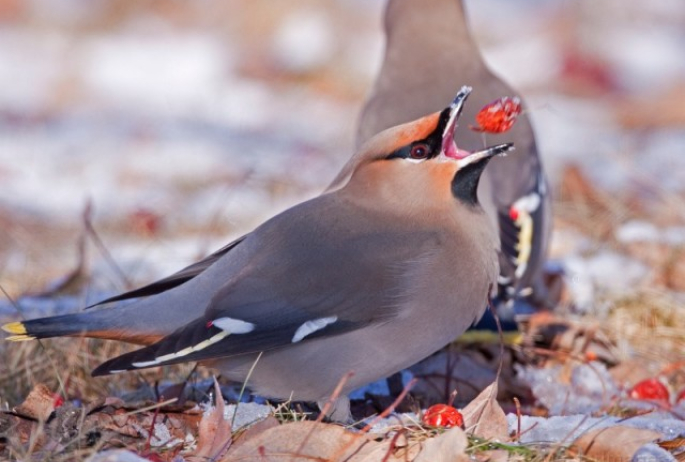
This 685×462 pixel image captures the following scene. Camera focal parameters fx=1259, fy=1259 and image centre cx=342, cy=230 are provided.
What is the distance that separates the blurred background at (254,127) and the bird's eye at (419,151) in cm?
79

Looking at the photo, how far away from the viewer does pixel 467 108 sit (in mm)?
4773

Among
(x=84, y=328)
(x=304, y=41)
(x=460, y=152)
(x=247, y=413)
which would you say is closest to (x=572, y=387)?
(x=460, y=152)

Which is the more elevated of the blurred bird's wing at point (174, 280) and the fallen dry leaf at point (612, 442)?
the blurred bird's wing at point (174, 280)

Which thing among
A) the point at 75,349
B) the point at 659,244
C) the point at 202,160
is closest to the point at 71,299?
the point at 75,349

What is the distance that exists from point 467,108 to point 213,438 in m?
2.19

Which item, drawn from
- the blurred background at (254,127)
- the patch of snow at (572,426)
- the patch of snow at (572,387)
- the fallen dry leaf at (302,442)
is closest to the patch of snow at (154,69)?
the blurred background at (254,127)

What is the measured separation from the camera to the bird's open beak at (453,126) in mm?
3373

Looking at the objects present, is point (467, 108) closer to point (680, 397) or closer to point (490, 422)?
point (680, 397)

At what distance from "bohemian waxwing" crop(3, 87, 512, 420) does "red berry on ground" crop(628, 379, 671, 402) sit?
0.83 metres

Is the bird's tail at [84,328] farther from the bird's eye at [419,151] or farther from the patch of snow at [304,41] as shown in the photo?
the patch of snow at [304,41]

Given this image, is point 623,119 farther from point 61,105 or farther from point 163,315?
point 163,315

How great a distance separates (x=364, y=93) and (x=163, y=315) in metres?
8.52

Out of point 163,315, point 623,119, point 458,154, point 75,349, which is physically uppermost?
point 458,154

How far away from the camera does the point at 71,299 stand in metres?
4.90
